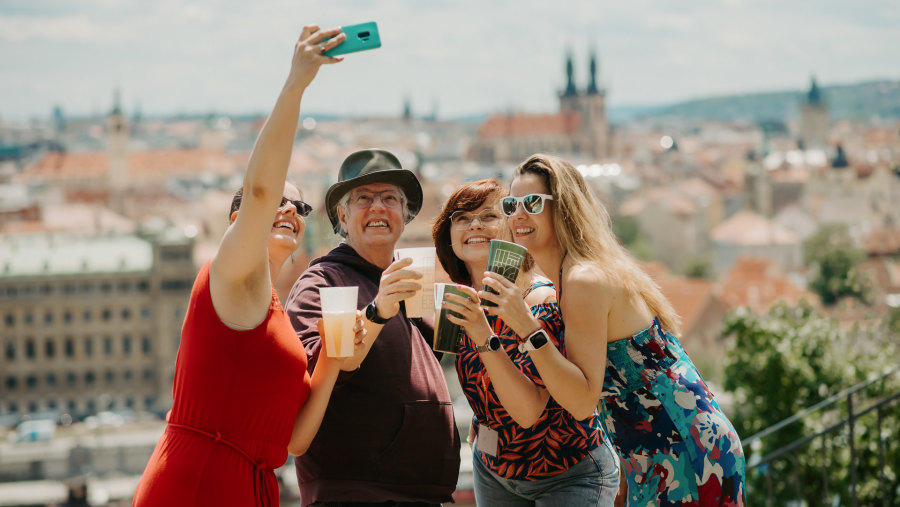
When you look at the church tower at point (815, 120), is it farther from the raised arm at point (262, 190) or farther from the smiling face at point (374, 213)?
the raised arm at point (262, 190)

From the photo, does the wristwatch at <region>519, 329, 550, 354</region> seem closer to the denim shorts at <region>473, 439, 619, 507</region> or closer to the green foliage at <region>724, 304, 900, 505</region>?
the denim shorts at <region>473, 439, 619, 507</region>

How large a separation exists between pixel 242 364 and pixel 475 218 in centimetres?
86

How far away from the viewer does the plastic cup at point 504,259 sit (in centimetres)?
221

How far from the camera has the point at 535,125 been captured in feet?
371

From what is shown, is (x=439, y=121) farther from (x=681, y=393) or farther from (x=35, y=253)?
(x=681, y=393)

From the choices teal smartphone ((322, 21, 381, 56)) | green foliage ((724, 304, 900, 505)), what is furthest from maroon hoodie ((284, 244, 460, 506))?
green foliage ((724, 304, 900, 505))

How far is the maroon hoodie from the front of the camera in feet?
8.05

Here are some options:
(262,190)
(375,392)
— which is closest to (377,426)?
(375,392)

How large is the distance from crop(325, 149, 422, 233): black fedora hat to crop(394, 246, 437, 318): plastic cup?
303 millimetres

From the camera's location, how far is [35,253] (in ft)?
165

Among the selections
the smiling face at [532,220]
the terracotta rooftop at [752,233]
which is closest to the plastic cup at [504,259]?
the smiling face at [532,220]

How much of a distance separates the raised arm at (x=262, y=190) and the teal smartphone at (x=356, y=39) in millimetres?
12

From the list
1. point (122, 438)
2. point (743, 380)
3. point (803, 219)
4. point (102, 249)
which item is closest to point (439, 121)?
point (803, 219)

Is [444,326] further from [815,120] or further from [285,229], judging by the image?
[815,120]
